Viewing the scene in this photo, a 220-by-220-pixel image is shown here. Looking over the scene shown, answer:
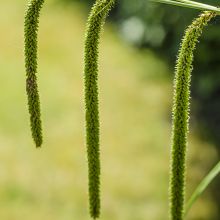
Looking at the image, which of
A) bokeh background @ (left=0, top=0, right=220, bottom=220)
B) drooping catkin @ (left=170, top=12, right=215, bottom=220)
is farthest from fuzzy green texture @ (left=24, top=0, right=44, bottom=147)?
bokeh background @ (left=0, top=0, right=220, bottom=220)

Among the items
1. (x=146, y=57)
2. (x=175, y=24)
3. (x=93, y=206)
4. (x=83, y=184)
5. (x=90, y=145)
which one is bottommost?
(x=83, y=184)

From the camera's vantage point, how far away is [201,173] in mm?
5691

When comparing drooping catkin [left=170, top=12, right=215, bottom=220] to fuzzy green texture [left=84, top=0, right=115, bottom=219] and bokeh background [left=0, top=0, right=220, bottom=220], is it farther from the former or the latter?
bokeh background [left=0, top=0, right=220, bottom=220]

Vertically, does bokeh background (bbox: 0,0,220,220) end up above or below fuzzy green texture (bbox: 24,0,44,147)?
below

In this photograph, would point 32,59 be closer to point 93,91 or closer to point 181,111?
point 93,91

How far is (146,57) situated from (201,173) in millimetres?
1959

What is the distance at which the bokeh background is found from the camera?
17.6 ft

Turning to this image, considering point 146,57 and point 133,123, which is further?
point 146,57

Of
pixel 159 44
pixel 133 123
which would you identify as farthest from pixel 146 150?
pixel 159 44

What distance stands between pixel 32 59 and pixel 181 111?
37 cm

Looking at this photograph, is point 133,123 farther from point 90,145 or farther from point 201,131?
point 90,145

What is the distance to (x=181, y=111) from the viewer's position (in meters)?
1.61

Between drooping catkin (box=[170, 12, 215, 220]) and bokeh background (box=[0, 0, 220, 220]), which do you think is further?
bokeh background (box=[0, 0, 220, 220])

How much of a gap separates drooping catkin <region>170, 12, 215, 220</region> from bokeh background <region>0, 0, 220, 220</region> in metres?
3.49
